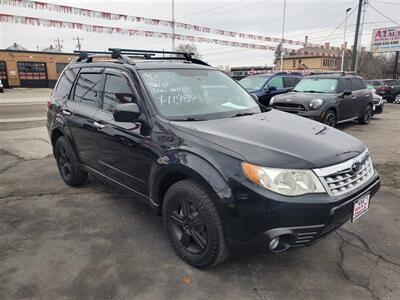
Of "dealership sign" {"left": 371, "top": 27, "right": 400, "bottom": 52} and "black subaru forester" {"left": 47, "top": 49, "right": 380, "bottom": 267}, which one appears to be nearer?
"black subaru forester" {"left": 47, "top": 49, "right": 380, "bottom": 267}

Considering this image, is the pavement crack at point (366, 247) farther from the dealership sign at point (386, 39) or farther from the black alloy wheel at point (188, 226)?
the dealership sign at point (386, 39)

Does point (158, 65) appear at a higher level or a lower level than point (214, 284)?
higher

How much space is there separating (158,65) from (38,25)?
51.3 feet

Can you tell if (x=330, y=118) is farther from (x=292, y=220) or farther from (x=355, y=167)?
(x=292, y=220)

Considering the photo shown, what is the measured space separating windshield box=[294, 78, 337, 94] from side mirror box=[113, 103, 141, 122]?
7.37 m

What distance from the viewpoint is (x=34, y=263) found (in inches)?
114

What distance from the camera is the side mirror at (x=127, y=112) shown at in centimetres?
289

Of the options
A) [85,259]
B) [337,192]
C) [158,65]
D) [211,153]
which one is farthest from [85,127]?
[337,192]

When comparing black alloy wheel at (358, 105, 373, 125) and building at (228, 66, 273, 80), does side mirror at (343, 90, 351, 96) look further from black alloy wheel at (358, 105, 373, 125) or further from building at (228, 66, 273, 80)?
building at (228, 66, 273, 80)

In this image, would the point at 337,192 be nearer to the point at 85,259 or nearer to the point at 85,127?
the point at 85,259

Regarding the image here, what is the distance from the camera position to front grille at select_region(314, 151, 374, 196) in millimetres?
2338

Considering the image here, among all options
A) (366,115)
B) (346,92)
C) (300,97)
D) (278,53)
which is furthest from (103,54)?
(278,53)

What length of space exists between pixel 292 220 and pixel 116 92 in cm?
229

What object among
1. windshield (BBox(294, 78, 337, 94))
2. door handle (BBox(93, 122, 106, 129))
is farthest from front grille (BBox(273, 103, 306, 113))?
door handle (BBox(93, 122, 106, 129))
